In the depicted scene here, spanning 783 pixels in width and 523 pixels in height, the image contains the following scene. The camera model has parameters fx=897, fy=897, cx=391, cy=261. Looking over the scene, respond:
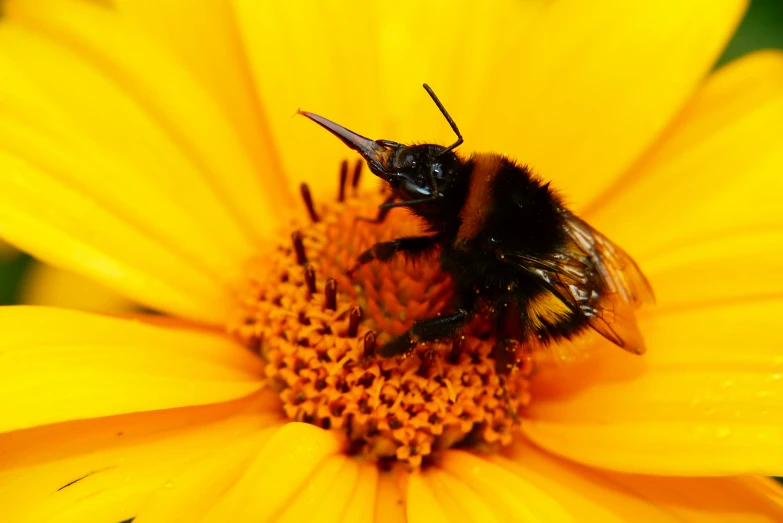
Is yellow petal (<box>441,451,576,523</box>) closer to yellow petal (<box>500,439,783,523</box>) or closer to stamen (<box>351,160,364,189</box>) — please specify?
yellow petal (<box>500,439,783,523</box>)

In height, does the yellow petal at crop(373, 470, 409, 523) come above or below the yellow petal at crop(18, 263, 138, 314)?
below

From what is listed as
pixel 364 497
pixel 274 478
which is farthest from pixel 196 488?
pixel 364 497

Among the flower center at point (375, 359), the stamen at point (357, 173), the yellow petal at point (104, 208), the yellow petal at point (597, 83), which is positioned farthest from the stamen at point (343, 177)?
the yellow petal at point (597, 83)

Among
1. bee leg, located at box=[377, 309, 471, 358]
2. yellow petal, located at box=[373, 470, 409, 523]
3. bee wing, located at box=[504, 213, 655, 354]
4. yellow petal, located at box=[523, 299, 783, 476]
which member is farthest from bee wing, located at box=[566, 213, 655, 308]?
yellow petal, located at box=[373, 470, 409, 523]

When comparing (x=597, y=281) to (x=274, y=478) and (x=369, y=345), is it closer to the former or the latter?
(x=369, y=345)

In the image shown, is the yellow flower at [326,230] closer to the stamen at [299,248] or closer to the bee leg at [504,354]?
the stamen at [299,248]

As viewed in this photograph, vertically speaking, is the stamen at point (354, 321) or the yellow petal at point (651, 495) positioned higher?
the stamen at point (354, 321)

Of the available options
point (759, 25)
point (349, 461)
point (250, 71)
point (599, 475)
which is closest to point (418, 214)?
point (349, 461)
